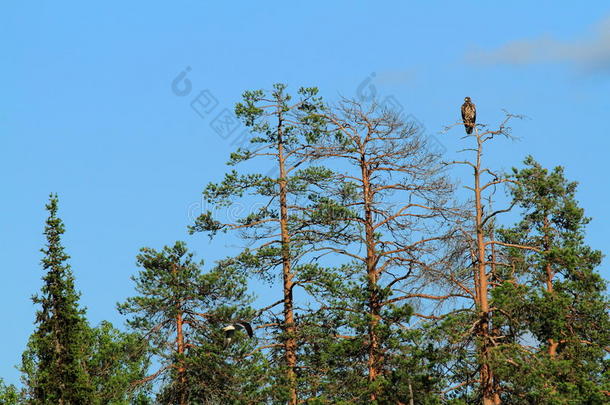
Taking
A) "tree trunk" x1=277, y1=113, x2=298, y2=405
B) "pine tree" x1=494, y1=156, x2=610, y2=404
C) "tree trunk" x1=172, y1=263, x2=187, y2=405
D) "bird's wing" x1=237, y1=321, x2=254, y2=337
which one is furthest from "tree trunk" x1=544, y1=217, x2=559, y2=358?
"tree trunk" x1=172, y1=263, x2=187, y2=405

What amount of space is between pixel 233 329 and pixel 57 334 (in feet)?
34.4

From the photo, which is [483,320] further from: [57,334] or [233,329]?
[57,334]

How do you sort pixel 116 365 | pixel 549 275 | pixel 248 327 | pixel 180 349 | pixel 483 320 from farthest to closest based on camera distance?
pixel 116 365 → pixel 549 275 → pixel 180 349 → pixel 248 327 → pixel 483 320

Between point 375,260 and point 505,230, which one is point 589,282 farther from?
point 375,260

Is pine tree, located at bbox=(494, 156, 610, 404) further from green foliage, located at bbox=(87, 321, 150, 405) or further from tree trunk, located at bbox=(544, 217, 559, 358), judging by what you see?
green foliage, located at bbox=(87, 321, 150, 405)

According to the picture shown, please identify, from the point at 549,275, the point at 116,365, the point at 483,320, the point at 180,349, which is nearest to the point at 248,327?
the point at 180,349

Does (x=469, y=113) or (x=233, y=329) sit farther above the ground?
(x=469, y=113)

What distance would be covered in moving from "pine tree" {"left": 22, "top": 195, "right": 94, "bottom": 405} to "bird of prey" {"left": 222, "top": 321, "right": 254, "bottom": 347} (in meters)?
7.25

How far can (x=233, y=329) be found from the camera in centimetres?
3594

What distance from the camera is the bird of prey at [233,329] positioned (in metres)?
36.2

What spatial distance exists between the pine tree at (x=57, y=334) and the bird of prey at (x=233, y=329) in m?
7.25

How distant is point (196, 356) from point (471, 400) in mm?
8935

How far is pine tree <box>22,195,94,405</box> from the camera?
1746 inches

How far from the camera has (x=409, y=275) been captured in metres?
36.7
